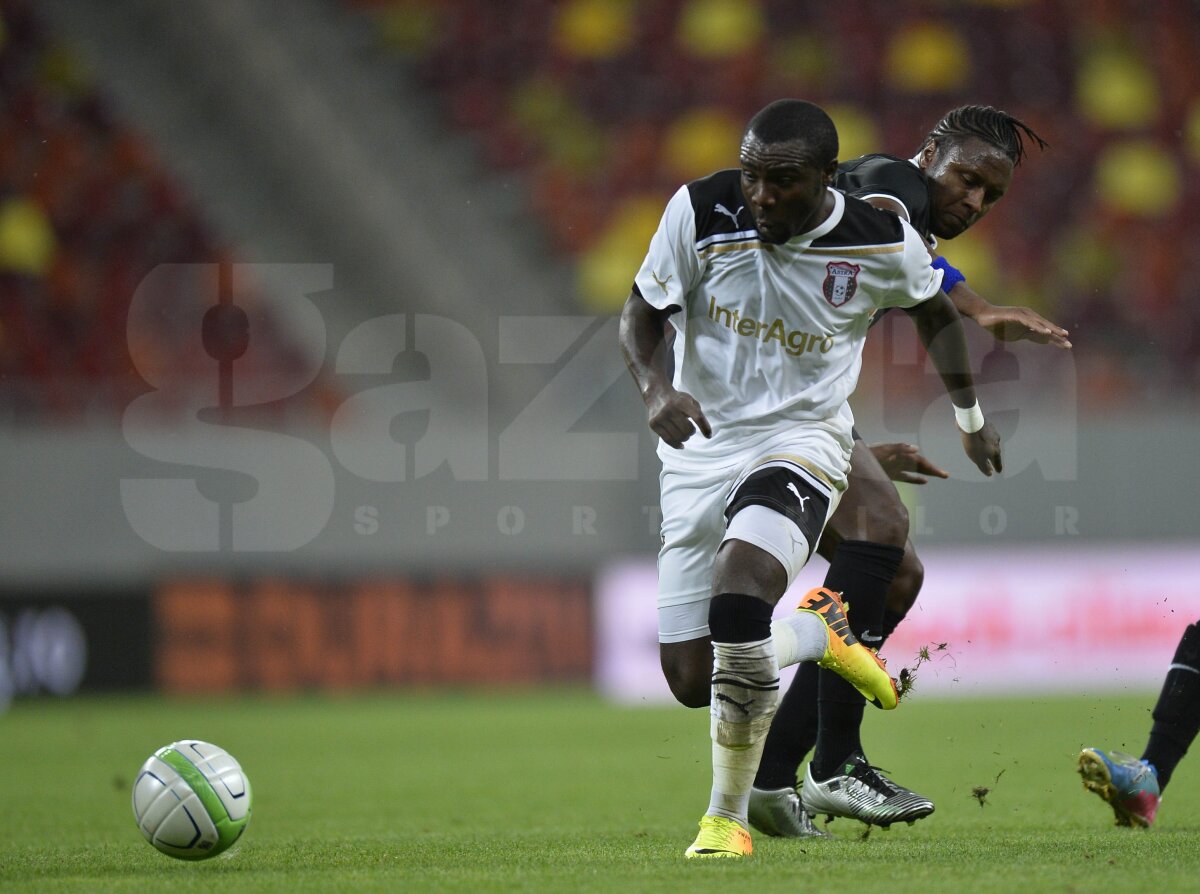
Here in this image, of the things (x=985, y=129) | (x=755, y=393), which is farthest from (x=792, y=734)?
(x=985, y=129)

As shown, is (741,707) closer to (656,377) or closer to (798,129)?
(656,377)

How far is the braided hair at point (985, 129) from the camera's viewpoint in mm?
5082

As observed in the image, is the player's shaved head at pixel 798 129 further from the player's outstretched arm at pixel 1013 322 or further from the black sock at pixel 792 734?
the black sock at pixel 792 734

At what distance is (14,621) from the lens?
12320 millimetres

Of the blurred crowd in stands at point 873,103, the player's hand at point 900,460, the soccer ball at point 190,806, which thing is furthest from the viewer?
the blurred crowd in stands at point 873,103

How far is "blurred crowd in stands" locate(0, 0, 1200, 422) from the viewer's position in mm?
13570

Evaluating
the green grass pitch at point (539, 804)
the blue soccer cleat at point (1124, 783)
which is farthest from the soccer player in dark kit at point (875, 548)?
the blue soccer cleat at point (1124, 783)

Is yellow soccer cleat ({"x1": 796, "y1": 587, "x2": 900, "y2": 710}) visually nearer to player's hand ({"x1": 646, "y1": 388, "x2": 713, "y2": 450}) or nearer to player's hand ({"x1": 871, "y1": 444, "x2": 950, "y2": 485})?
player's hand ({"x1": 646, "y1": 388, "x2": 713, "y2": 450})

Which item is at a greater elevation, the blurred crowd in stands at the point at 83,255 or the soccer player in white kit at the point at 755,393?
the blurred crowd in stands at the point at 83,255

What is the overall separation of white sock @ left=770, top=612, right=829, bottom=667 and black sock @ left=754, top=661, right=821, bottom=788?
1.56 feet

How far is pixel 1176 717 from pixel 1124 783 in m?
0.35

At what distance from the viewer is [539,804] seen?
20.4 ft

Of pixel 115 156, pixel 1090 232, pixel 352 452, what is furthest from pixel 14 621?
pixel 1090 232

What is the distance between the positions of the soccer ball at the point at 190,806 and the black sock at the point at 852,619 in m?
1.72
